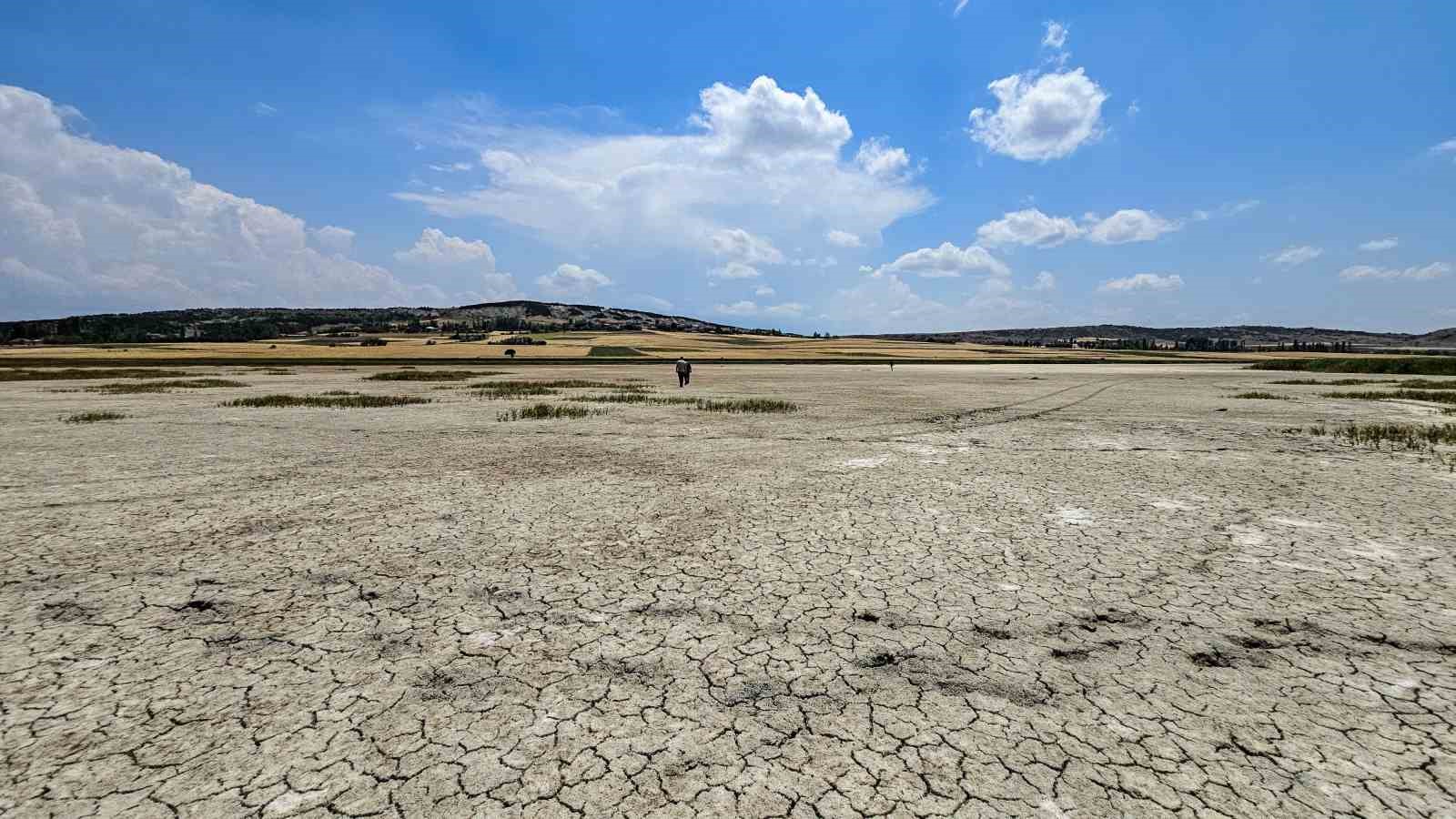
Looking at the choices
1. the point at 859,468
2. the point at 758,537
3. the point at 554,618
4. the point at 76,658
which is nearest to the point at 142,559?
the point at 76,658

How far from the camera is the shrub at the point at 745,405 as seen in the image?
80.5 ft

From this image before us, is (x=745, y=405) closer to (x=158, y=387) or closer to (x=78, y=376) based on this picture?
(x=158, y=387)

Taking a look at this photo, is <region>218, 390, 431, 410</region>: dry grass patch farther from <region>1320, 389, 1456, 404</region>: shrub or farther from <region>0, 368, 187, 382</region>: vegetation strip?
<region>1320, 389, 1456, 404</region>: shrub

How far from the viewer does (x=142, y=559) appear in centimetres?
743

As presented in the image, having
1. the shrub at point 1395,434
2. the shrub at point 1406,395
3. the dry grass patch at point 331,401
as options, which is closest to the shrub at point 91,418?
the dry grass patch at point 331,401

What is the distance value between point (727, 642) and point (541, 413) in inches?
726

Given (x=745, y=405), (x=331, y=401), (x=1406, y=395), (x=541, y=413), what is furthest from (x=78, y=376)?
(x=1406, y=395)

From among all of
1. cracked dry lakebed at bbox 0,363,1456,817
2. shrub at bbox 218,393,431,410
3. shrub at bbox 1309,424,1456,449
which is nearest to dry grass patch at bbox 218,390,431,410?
shrub at bbox 218,393,431,410

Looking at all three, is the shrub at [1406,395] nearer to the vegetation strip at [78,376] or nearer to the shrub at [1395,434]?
the shrub at [1395,434]

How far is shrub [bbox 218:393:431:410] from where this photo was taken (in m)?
25.4

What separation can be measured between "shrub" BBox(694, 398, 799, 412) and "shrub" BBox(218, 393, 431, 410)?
1253 centimetres

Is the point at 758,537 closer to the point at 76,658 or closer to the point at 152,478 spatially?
the point at 76,658

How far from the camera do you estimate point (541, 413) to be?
73.8 feet

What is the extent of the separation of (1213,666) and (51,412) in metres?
33.8
